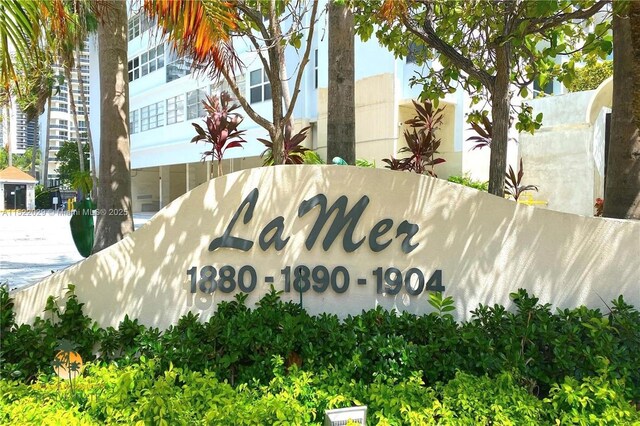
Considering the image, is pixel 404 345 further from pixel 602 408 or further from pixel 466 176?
pixel 466 176

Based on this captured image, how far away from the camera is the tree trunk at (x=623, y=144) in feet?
18.2

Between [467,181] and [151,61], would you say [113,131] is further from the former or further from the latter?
[151,61]

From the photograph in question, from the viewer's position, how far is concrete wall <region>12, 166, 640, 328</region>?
498 centimetres

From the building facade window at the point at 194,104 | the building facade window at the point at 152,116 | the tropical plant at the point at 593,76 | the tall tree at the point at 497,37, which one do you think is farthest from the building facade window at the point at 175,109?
the tall tree at the point at 497,37

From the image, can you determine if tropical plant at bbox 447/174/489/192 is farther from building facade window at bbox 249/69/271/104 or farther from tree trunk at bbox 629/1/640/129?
tree trunk at bbox 629/1/640/129

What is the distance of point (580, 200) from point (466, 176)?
442 centimetres

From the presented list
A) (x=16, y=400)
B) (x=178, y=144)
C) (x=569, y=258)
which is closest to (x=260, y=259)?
(x=16, y=400)

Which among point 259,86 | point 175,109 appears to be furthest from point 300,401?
point 175,109

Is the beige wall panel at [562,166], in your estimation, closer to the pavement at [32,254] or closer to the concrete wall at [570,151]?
the concrete wall at [570,151]

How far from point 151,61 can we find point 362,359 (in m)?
28.2

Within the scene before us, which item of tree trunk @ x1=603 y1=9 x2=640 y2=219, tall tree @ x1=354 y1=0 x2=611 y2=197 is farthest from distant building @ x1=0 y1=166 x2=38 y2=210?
tree trunk @ x1=603 y1=9 x2=640 y2=219

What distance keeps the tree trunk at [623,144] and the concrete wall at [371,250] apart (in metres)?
0.74

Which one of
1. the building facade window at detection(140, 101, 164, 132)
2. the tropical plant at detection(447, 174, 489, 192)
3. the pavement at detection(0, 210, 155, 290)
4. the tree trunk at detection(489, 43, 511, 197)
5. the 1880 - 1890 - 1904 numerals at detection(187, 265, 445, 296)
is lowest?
the pavement at detection(0, 210, 155, 290)

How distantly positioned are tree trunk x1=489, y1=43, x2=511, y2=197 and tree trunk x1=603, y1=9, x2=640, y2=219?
1492mm
